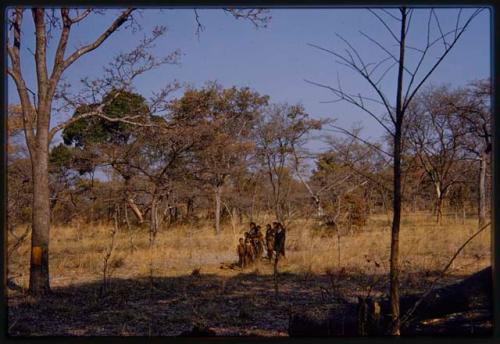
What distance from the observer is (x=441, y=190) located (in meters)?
4.63

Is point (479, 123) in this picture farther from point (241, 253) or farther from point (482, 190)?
point (241, 253)

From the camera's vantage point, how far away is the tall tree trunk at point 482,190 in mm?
3817

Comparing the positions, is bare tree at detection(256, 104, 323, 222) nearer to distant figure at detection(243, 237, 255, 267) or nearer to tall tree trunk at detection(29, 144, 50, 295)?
distant figure at detection(243, 237, 255, 267)

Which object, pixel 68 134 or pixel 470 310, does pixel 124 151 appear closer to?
pixel 68 134

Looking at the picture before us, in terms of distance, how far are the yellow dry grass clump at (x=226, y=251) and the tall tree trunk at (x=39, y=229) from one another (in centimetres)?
6

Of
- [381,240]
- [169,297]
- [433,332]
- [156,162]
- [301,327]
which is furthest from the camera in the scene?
[156,162]

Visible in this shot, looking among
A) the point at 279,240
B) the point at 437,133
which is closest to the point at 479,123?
the point at 437,133

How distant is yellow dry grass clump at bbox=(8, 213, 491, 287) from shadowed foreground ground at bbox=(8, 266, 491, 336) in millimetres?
101

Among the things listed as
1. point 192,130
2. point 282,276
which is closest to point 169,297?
point 282,276

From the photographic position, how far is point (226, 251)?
16.3ft

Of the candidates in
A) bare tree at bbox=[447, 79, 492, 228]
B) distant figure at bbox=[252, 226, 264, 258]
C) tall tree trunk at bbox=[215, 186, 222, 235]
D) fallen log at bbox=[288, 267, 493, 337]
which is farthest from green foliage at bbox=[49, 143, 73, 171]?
bare tree at bbox=[447, 79, 492, 228]

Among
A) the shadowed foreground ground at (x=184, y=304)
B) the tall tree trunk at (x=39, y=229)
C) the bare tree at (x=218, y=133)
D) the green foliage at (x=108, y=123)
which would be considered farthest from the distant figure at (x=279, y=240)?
the tall tree trunk at (x=39, y=229)

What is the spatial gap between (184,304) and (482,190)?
2294 mm

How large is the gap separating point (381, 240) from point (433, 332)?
4.72 ft
